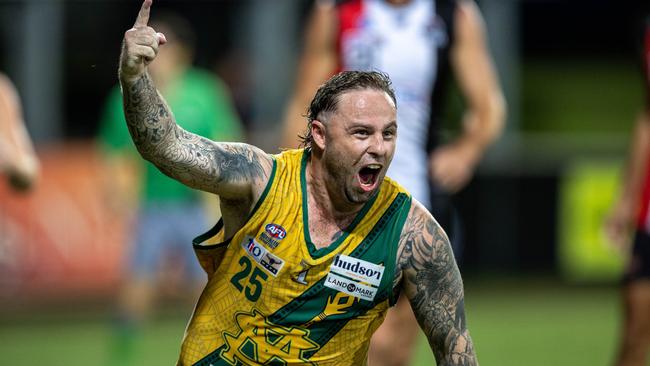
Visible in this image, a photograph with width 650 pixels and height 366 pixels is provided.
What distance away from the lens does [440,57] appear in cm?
719

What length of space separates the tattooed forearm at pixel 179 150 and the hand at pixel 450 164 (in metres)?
2.45

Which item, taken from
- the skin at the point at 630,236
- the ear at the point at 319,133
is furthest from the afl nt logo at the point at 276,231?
the skin at the point at 630,236

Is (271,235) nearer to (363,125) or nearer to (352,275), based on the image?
(352,275)

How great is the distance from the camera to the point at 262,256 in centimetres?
506

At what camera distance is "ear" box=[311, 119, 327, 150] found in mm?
5062

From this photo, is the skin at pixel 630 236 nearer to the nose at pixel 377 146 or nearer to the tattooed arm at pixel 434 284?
the tattooed arm at pixel 434 284

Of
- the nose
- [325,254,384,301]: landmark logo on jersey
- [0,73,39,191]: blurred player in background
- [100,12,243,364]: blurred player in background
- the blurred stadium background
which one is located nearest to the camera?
the nose

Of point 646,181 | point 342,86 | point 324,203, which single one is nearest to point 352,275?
point 324,203

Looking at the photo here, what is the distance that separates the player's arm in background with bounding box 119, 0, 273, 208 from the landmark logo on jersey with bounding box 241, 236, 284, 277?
0.15m

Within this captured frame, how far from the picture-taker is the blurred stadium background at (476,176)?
42.0ft

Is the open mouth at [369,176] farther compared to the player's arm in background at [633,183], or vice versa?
the player's arm in background at [633,183]

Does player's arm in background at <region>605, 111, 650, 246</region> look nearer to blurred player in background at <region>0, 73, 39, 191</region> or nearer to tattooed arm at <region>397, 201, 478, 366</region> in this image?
tattooed arm at <region>397, 201, 478, 366</region>

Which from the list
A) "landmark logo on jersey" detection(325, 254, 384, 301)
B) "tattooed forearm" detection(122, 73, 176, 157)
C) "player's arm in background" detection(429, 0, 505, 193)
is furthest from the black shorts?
"tattooed forearm" detection(122, 73, 176, 157)

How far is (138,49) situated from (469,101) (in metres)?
3.41
